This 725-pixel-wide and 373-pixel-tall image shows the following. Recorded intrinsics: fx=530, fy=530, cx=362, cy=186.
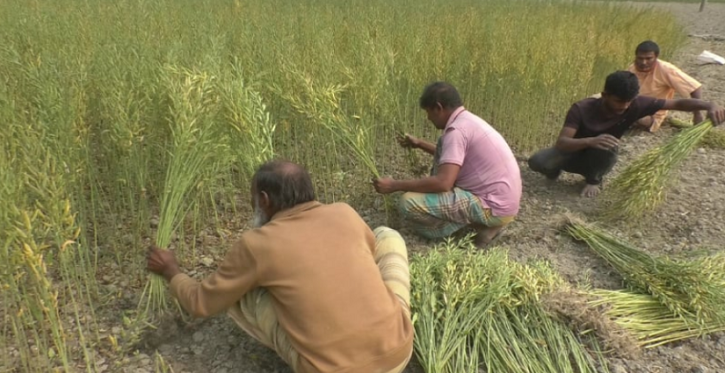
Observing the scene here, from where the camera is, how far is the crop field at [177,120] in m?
1.81

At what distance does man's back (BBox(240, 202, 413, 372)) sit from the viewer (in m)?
1.57

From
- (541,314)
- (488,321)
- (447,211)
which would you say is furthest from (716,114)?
(488,321)

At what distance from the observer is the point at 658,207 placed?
3137mm

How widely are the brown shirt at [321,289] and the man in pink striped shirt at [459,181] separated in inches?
39.2

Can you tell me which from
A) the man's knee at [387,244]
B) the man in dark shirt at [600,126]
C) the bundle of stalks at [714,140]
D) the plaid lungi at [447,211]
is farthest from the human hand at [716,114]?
the man's knee at [387,244]

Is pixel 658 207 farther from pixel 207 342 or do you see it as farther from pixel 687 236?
pixel 207 342

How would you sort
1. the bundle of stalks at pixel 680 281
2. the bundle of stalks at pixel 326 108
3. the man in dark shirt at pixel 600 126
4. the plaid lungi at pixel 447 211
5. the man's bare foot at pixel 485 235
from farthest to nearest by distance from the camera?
the man in dark shirt at pixel 600 126 → the man's bare foot at pixel 485 235 → the plaid lungi at pixel 447 211 → the bundle of stalks at pixel 326 108 → the bundle of stalks at pixel 680 281

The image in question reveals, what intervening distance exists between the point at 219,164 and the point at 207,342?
70 centimetres

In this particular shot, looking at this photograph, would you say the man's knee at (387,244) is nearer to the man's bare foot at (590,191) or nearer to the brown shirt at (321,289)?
the brown shirt at (321,289)

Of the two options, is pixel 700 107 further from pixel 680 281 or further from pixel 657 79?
pixel 657 79

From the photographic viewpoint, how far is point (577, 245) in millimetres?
2748

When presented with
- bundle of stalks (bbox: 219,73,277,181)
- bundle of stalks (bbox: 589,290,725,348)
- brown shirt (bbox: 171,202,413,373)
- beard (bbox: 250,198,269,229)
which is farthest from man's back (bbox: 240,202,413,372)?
bundle of stalks (bbox: 589,290,725,348)

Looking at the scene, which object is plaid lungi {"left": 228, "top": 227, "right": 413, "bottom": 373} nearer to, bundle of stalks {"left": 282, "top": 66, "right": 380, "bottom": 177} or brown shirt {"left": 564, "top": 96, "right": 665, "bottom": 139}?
bundle of stalks {"left": 282, "top": 66, "right": 380, "bottom": 177}

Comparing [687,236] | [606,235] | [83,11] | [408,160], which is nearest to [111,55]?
[408,160]
